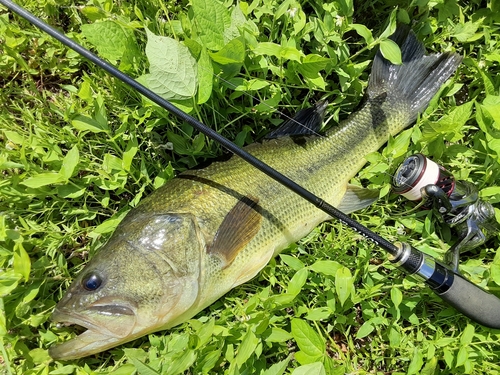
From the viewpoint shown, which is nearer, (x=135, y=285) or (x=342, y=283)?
(x=135, y=285)

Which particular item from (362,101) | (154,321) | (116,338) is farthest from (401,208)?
(116,338)

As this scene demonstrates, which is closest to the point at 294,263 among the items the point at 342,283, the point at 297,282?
the point at 297,282

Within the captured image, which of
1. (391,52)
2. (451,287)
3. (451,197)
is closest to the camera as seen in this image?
(451,287)

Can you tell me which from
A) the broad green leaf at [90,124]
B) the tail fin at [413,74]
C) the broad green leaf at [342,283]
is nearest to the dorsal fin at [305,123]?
the tail fin at [413,74]

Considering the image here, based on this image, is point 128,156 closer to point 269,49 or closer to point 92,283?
point 92,283

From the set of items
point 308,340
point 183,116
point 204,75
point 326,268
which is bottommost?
point 308,340

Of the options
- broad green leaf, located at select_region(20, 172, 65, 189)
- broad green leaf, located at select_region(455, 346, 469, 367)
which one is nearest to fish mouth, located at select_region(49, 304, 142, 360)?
broad green leaf, located at select_region(20, 172, 65, 189)

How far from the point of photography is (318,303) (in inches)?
106

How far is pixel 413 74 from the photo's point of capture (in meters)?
2.81

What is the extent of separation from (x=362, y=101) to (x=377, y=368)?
5.82ft

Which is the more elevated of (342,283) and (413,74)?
(413,74)

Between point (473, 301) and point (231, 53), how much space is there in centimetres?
187

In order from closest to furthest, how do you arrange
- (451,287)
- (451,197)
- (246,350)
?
(246,350) → (451,287) → (451,197)

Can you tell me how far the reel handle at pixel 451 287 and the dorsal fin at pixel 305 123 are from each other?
3.12ft
